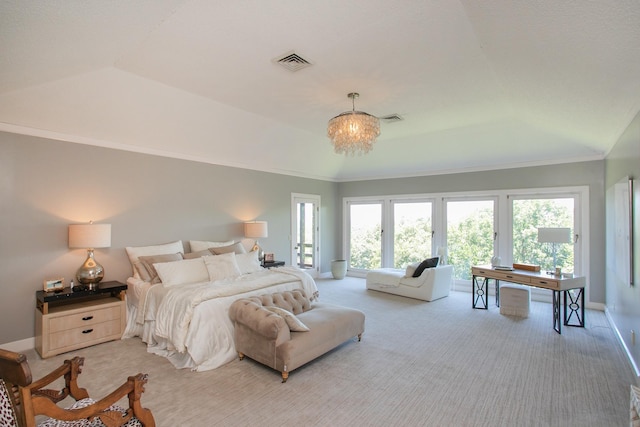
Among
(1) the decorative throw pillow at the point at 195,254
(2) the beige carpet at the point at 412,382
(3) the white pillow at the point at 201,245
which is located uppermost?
(3) the white pillow at the point at 201,245

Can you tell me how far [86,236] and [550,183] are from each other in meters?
7.20

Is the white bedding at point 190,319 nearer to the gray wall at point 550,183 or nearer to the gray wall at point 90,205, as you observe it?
the gray wall at point 90,205

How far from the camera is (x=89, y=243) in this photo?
3709mm

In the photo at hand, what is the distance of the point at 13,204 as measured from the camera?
354 centimetres

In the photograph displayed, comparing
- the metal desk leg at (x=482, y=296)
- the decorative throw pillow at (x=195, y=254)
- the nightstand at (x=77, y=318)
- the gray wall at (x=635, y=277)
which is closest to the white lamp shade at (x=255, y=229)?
the decorative throw pillow at (x=195, y=254)

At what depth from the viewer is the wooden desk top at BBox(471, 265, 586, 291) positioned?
13.8 ft

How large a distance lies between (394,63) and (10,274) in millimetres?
4779

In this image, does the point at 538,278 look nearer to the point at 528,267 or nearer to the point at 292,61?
the point at 528,267

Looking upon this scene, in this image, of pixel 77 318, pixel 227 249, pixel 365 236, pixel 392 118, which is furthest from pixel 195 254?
pixel 365 236

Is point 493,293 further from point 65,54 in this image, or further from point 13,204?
point 13,204

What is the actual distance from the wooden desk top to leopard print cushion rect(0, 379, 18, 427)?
17.4 feet

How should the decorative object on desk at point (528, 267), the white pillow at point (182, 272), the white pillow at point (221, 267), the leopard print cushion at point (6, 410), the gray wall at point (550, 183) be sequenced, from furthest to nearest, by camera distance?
the gray wall at point (550, 183) < the decorative object on desk at point (528, 267) < the white pillow at point (221, 267) < the white pillow at point (182, 272) < the leopard print cushion at point (6, 410)

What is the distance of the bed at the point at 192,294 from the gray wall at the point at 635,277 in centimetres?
346

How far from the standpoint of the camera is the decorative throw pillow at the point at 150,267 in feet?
13.6
